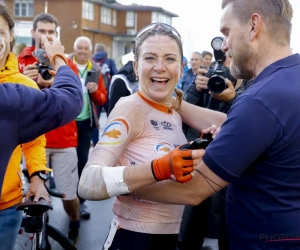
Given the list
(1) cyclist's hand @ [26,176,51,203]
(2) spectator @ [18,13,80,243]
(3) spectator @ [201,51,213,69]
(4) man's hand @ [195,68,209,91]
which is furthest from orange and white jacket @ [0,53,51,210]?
(3) spectator @ [201,51,213,69]

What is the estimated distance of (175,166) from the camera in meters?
1.74

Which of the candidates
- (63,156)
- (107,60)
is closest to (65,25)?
(107,60)

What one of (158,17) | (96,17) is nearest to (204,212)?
(96,17)

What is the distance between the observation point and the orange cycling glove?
174cm

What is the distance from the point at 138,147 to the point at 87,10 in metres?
50.9

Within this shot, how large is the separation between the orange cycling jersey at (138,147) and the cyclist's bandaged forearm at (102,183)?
12 centimetres

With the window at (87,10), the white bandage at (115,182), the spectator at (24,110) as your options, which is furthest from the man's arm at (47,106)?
the window at (87,10)

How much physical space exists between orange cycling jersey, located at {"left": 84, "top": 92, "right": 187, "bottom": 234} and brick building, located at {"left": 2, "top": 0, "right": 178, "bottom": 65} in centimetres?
3812

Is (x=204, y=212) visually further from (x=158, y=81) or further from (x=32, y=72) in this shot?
(x=32, y=72)

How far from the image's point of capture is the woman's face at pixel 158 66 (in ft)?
7.78

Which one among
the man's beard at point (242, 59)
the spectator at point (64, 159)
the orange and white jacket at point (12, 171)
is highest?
the man's beard at point (242, 59)

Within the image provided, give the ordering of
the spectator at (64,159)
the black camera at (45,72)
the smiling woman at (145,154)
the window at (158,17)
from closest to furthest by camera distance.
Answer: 1. the smiling woman at (145,154)
2. the black camera at (45,72)
3. the spectator at (64,159)
4. the window at (158,17)

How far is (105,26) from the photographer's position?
55.7 m

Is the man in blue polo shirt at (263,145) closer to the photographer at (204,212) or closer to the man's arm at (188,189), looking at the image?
the man's arm at (188,189)
